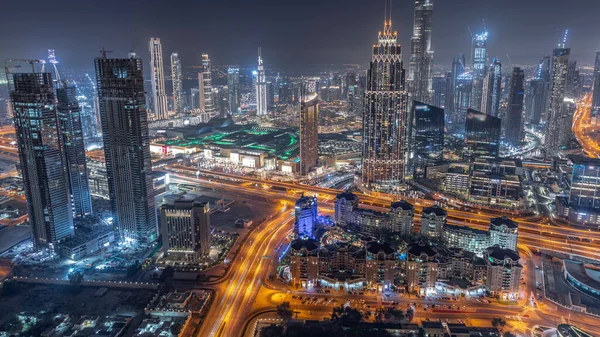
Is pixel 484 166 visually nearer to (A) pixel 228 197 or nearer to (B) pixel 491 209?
(B) pixel 491 209

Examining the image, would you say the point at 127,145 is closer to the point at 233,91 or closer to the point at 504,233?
the point at 504,233

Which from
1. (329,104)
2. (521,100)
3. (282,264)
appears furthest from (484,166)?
(329,104)

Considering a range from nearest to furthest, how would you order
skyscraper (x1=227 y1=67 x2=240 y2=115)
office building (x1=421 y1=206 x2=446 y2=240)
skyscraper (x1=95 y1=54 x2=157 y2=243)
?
skyscraper (x1=95 y1=54 x2=157 y2=243), office building (x1=421 y1=206 x2=446 y2=240), skyscraper (x1=227 y1=67 x2=240 y2=115)

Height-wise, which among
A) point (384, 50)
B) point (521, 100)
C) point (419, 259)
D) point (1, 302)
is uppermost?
point (384, 50)

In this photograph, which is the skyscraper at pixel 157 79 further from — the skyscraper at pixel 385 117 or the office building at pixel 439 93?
the office building at pixel 439 93

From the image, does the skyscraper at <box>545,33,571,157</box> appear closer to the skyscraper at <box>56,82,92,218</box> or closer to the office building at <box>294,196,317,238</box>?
the office building at <box>294,196,317,238</box>

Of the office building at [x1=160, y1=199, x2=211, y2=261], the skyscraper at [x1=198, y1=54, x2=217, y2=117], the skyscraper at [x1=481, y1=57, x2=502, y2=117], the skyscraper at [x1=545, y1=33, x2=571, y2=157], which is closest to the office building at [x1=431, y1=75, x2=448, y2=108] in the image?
the skyscraper at [x1=481, y1=57, x2=502, y2=117]
